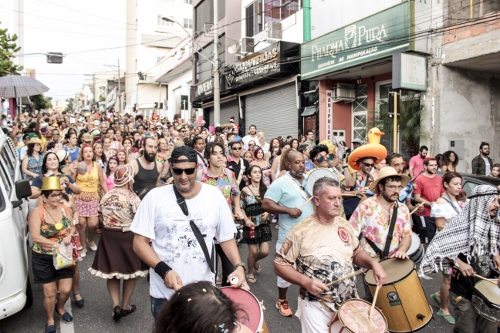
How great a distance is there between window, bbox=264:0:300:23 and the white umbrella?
1153cm

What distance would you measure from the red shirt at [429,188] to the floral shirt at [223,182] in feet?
11.2

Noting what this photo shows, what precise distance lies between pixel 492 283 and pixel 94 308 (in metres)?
4.29

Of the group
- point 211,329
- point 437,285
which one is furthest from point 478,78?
point 211,329

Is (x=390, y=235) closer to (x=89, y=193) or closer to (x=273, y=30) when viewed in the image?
(x=89, y=193)

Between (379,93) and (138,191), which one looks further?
(379,93)

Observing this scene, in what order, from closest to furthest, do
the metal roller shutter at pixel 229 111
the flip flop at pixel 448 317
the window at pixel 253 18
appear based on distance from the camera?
the flip flop at pixel 448 317, the window at pixel 253 18, the metal roller shutter at pixel 229 111

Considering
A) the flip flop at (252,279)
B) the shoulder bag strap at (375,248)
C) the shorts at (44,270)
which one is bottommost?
the flip flop at (252,279)

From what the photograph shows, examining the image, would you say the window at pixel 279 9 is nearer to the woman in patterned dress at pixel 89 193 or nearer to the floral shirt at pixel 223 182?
the woman in patterned dress at pixel 89 193

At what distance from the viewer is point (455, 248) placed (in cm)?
370

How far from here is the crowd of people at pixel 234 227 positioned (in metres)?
3.05

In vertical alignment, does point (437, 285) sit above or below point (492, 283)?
below

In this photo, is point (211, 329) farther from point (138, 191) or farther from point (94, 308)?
point (138, 191)

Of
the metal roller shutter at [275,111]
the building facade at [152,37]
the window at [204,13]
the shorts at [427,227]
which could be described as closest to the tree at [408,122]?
the metal roller shutter at [275,111]

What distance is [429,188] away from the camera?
724cm
